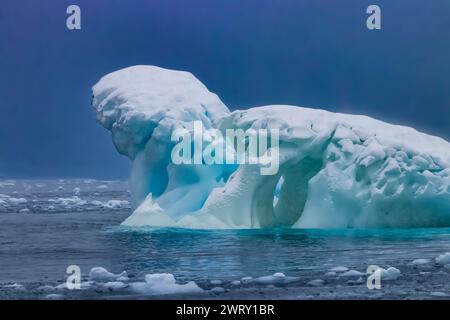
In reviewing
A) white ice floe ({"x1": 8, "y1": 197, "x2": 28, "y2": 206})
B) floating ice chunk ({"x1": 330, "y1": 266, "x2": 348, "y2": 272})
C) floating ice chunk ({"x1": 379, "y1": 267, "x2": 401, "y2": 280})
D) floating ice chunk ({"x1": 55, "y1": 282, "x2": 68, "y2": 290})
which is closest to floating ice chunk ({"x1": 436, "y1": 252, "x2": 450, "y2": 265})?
floating ice chunk ({"x1": 379, "y1": 267, "x2": 401, "y2": 280})

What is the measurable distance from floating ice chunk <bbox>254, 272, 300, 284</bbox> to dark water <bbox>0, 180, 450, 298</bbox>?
2.5 inches

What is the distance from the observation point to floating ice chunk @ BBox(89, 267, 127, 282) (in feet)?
16.5

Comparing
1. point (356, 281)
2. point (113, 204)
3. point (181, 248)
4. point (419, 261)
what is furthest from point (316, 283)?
point (113, 204)

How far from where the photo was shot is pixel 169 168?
773 cm

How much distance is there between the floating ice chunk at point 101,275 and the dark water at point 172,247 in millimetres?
51

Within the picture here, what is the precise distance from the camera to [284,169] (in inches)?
292

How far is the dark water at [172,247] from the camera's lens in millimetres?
5250

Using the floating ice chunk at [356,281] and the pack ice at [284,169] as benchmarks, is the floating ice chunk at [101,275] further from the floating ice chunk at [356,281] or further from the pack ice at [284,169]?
the pack ice at [284,169]

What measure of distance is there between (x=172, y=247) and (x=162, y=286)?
1082 millimetres

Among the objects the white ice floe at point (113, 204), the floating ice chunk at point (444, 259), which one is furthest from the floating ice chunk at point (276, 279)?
the white ice floe at point (113, 204)

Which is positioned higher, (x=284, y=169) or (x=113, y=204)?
(x=284, y=169)

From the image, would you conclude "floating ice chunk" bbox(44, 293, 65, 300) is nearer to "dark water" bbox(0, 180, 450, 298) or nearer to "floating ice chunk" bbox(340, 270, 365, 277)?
"dark water" bbox(0, 180, 450, 298)

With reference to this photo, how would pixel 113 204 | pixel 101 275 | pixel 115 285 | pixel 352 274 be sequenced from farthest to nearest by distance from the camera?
pixel 113 204
pixel 352 274
pixel 101 275
pixel 115 285

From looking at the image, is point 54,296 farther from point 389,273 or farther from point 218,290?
point 389,273
